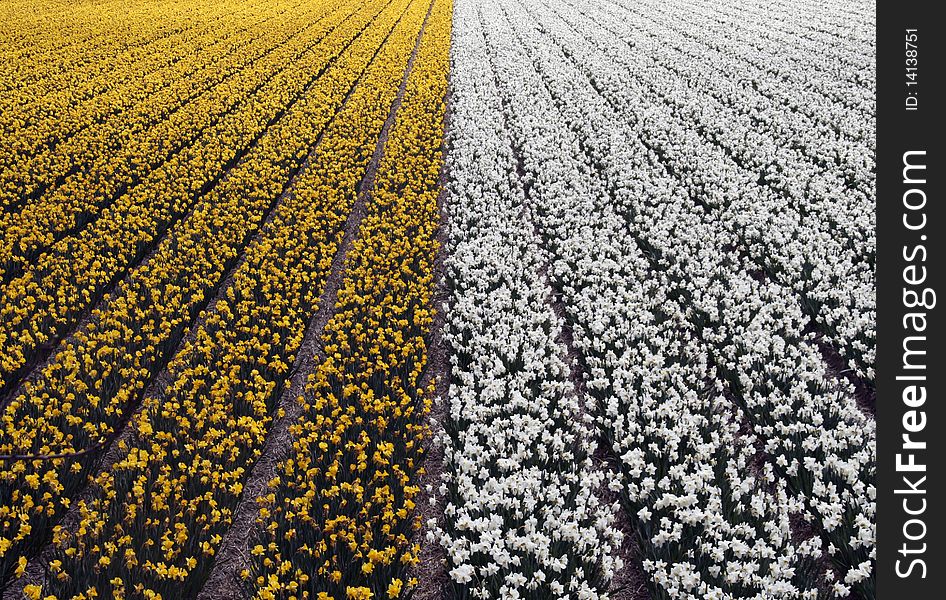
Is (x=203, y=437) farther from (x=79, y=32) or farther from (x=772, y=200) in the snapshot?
(x=79, y=32)

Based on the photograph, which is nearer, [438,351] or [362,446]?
[362,446]

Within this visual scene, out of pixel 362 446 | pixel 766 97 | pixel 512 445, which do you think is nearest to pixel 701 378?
pixel 512 445

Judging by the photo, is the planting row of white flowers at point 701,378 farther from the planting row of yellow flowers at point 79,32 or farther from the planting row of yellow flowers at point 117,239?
the planting row of yellow flowers at point 79,32

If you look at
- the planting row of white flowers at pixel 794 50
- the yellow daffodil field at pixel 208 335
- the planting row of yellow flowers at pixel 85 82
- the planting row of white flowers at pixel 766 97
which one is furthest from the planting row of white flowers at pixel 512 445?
the planting row of white flowers at pixel 794 50

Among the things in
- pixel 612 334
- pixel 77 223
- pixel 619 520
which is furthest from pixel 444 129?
pixel 619 520

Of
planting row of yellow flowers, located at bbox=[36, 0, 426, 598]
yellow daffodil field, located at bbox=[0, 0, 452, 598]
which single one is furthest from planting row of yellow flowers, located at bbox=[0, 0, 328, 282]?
planting row of yellow flowers, located at bbox=[36, 0, 426, 598]

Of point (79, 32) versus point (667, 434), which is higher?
point (79, 32)

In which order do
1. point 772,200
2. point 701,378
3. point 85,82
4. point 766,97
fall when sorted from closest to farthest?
point 701,378 < point 772,200 < point 766,97 < point 85,82
